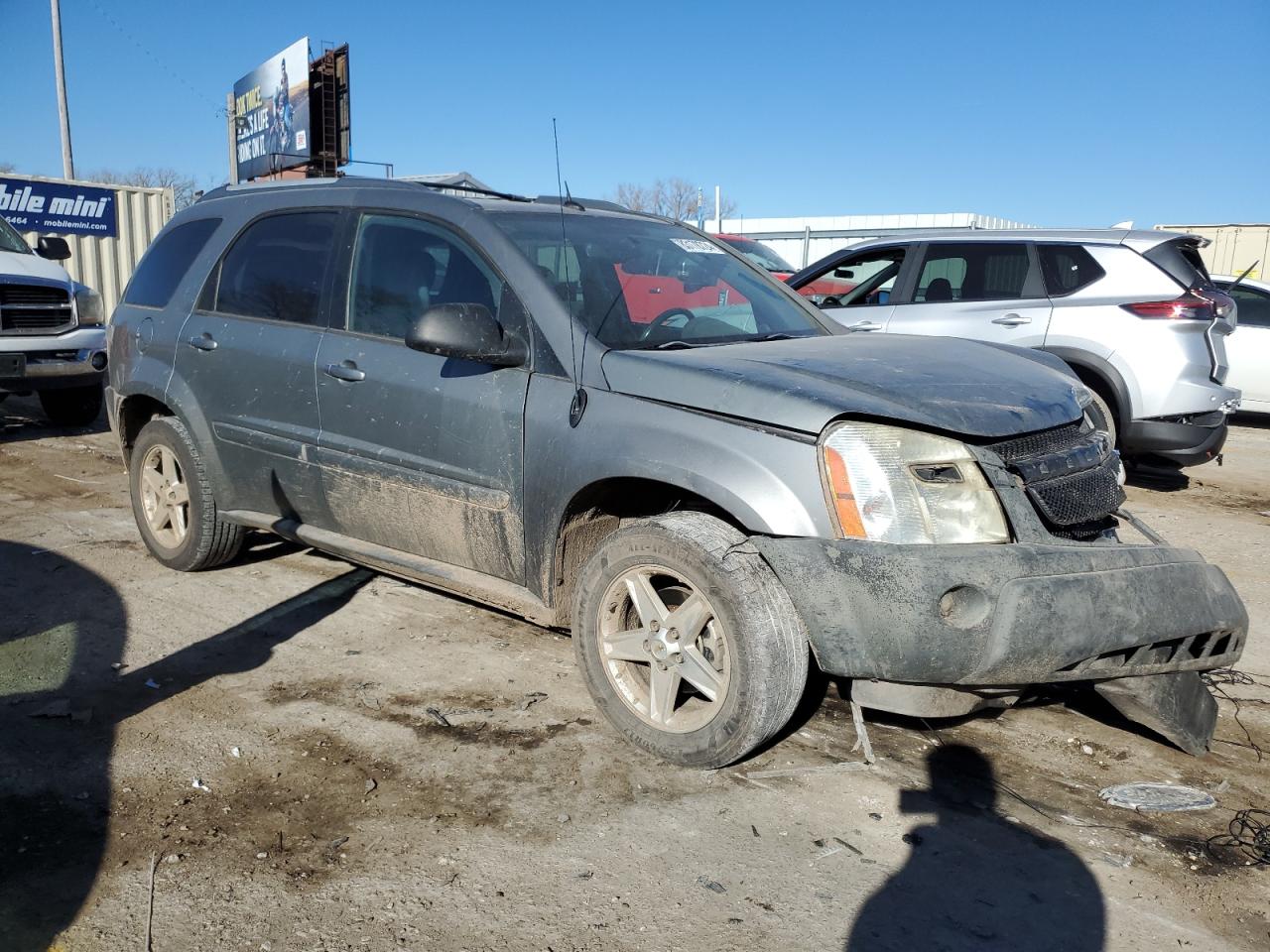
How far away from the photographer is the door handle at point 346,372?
4094 millimetres

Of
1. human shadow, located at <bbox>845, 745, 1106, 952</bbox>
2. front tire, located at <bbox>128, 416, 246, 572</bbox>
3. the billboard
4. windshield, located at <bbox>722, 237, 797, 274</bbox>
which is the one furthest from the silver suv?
the billboard

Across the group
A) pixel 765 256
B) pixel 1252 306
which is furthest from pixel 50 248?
pixel 1252 306

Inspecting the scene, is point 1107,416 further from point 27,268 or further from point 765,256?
point 27,268

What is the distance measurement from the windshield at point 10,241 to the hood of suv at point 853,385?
28.0ft

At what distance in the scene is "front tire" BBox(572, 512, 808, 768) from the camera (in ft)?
9.96

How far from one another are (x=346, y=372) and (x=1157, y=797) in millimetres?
3244

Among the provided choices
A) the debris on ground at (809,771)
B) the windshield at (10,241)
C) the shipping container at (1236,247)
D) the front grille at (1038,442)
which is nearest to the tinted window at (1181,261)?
the front grille at (1038,442)

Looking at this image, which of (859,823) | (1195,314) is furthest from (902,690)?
(1195,314)

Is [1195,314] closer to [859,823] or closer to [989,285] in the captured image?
[989,285]

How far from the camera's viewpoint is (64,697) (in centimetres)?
378

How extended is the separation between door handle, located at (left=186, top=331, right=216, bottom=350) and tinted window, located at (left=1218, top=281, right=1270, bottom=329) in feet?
32.9

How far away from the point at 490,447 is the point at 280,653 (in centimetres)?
136

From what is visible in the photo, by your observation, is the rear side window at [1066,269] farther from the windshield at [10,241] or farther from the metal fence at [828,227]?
the metal fence at [828,227]

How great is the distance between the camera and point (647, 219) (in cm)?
471
